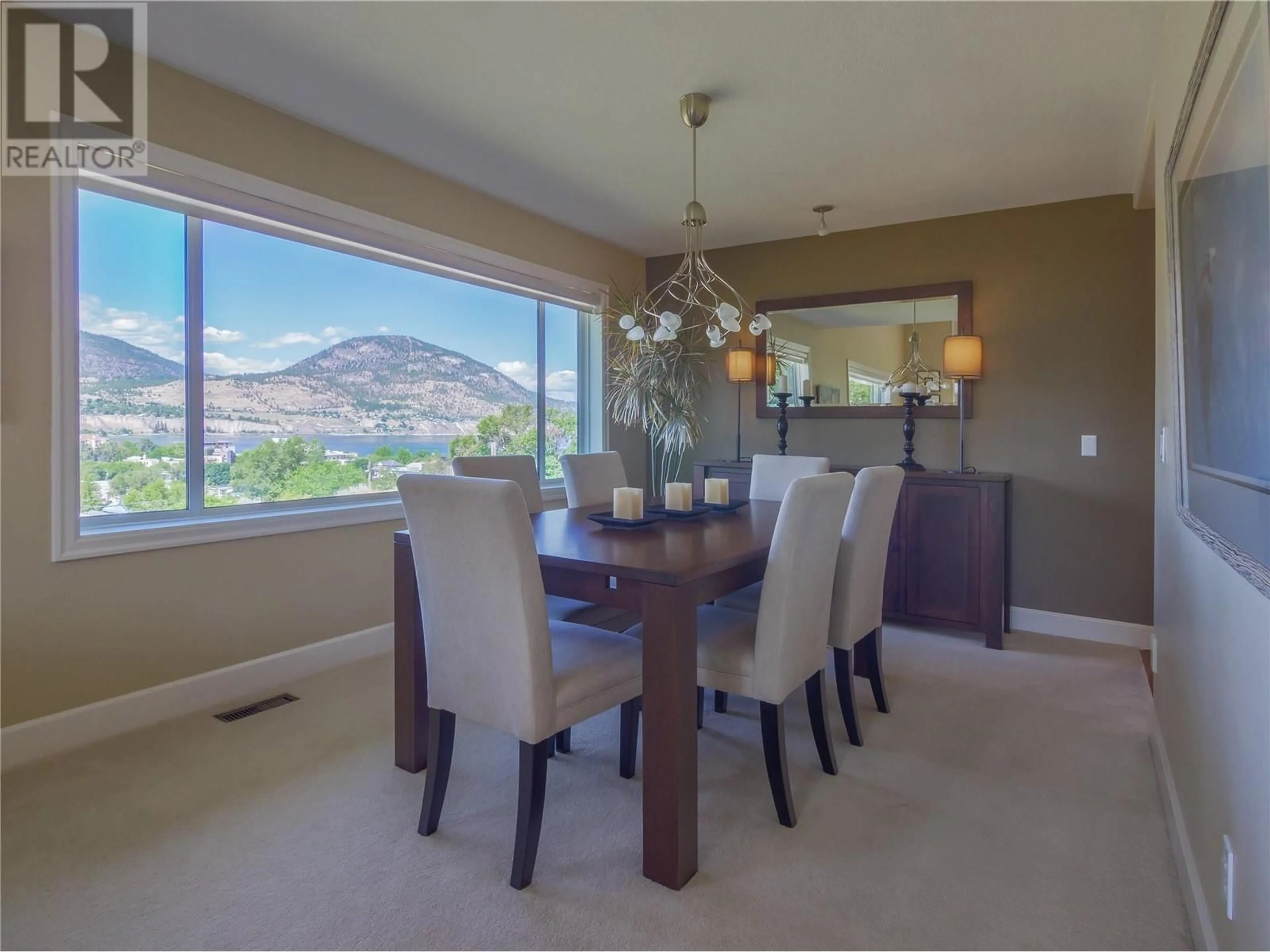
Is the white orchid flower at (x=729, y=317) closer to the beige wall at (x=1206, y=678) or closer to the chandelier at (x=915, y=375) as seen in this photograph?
the beige wall at (x=1206, y=678)

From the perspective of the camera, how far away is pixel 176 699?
2627mm

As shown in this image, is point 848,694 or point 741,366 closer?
point 848,694

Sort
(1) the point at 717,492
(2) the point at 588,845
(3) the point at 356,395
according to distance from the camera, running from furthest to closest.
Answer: (3) the point at 356,395, (1) the point at 717,492, (2) the point at 588,845

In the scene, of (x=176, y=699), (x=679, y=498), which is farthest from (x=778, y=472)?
(x=176, y=699)

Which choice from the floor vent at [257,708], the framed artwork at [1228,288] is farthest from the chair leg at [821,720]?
the floor vent at [257,708]

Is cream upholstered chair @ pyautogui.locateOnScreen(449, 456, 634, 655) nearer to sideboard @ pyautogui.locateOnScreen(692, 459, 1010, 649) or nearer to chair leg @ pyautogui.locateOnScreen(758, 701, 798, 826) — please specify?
chair leg @ pyautogui.locateOnScreen(758, 701, 798, 826)

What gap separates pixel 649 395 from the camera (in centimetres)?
459

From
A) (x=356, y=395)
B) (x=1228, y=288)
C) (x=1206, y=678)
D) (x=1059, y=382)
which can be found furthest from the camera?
(x=1059, y=382)

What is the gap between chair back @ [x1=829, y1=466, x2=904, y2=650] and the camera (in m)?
2.32

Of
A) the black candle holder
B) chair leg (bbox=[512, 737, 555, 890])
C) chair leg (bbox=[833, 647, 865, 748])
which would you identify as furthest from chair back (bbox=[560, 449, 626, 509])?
the black candle holder

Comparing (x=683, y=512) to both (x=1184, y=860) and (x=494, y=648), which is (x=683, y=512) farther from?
(x=1184, y=860)

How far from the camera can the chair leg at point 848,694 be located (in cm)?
241

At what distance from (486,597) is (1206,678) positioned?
5.18 feet

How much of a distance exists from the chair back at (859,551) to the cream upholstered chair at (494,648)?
83 centimetres
